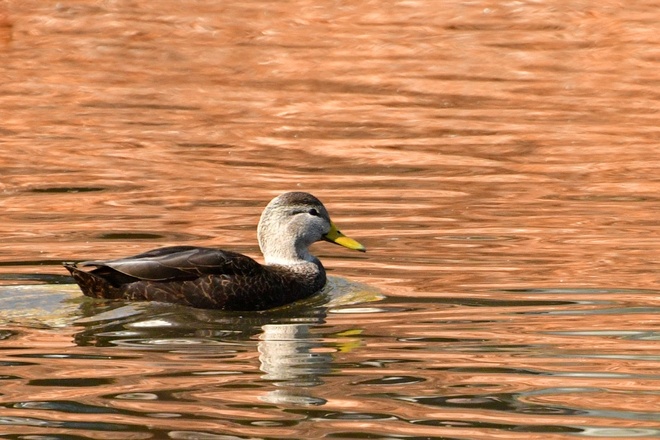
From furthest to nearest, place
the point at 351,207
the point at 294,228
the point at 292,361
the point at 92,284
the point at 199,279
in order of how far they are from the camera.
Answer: the point at 351,207 → the point at 294,228 → the point at 199,279 → the point at 92,284 → the point at 292,361

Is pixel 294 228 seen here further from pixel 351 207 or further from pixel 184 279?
pixel 351 207

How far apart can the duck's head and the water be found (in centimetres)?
32

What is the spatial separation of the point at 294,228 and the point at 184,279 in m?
1.21

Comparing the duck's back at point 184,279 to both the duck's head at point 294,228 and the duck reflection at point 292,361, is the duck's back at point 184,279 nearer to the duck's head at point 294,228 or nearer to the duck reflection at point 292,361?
the duck reflection at point 292,361

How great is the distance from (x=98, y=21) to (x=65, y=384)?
1819 cm

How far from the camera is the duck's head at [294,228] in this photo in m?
10.6

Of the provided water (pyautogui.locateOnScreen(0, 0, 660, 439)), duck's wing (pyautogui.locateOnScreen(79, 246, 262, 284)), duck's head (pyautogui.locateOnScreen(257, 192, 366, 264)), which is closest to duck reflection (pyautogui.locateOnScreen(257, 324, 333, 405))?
water (pyautogui.locateOnScreen(0, 0, 660, 439))

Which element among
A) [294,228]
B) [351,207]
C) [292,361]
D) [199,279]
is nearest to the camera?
[292,361]

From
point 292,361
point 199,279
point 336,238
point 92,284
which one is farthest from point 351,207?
point 292,361

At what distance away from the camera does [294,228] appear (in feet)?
34.9

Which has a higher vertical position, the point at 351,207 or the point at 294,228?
the point at 294,228

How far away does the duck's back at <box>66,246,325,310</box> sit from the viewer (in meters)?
9.48

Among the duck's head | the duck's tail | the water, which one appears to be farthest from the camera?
the duck's head

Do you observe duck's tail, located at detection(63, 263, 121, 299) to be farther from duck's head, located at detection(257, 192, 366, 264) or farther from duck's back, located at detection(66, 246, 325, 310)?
duck's head, located at detection(257, 192, 366, 264)
